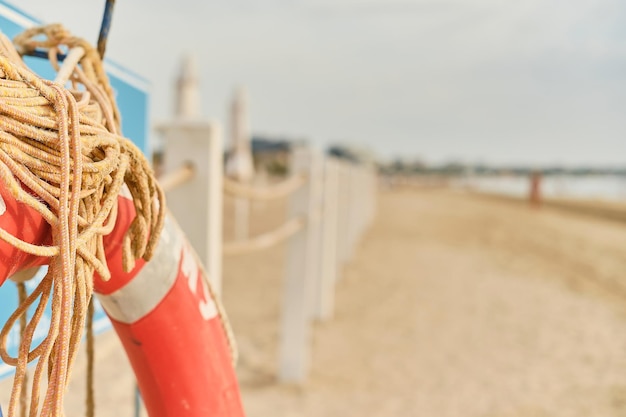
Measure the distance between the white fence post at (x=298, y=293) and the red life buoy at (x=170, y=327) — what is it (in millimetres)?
1997

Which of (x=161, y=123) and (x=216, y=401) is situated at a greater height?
(x=161, y=123)

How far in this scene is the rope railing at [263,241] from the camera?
199cm

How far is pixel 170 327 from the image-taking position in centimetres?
92

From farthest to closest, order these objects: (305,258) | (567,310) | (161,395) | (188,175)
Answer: (567,310) → (305,258) → (188,175) → (161,395)

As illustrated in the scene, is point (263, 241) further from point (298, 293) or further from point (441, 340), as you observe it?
point (441, 340)

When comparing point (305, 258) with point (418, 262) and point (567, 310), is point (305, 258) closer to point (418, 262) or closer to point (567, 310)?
point (567, 310)

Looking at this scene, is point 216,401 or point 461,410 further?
point 461,410

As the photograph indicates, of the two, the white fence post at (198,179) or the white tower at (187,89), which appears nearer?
the white fence post at (198,179)

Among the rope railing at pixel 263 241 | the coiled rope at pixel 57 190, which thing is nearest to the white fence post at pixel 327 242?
the rope railing at pixel 263 241

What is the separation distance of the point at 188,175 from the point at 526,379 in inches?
99.9

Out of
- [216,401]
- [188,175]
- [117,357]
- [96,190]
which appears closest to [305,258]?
[117,357]

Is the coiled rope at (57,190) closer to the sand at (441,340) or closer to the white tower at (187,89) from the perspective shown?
the sand at (441,340)

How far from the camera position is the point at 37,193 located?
63cm

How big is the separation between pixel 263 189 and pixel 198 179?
87 centimetres
